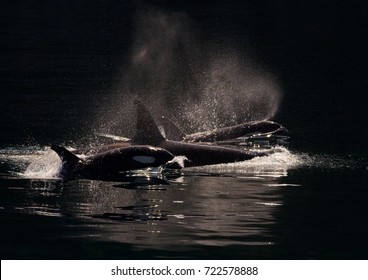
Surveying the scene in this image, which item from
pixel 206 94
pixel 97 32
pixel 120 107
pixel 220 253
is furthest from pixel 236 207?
pixel 97 32

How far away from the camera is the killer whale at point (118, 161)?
22969 mm

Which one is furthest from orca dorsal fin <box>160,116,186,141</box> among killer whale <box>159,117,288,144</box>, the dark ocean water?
the dark ocean water

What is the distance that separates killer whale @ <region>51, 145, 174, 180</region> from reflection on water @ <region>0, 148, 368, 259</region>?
28 centimetres

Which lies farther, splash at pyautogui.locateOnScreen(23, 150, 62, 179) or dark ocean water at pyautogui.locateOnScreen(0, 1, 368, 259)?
splash at pyautogui.locateOnScreen(23, 150, 62, 179)

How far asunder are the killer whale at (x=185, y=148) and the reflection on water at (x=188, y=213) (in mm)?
452

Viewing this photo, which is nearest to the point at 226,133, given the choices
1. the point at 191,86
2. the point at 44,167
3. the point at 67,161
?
the point at 44,167

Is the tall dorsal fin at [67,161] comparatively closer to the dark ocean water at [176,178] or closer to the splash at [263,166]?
the dark ocean water at [176,178]

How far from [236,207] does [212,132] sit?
8.68 meters

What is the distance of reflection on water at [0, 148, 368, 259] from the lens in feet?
56.6

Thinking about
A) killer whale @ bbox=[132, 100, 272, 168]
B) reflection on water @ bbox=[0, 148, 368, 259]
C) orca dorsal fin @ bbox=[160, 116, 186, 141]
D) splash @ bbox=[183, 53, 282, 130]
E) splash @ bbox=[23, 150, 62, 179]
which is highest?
splash @ bbox=[183, 53, 282, 130]

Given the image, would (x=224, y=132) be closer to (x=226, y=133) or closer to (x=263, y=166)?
(x=226, y=133)

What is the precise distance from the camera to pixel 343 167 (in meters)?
23.8

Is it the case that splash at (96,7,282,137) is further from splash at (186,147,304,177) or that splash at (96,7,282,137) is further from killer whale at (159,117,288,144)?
splash at (186,147,304,177)
